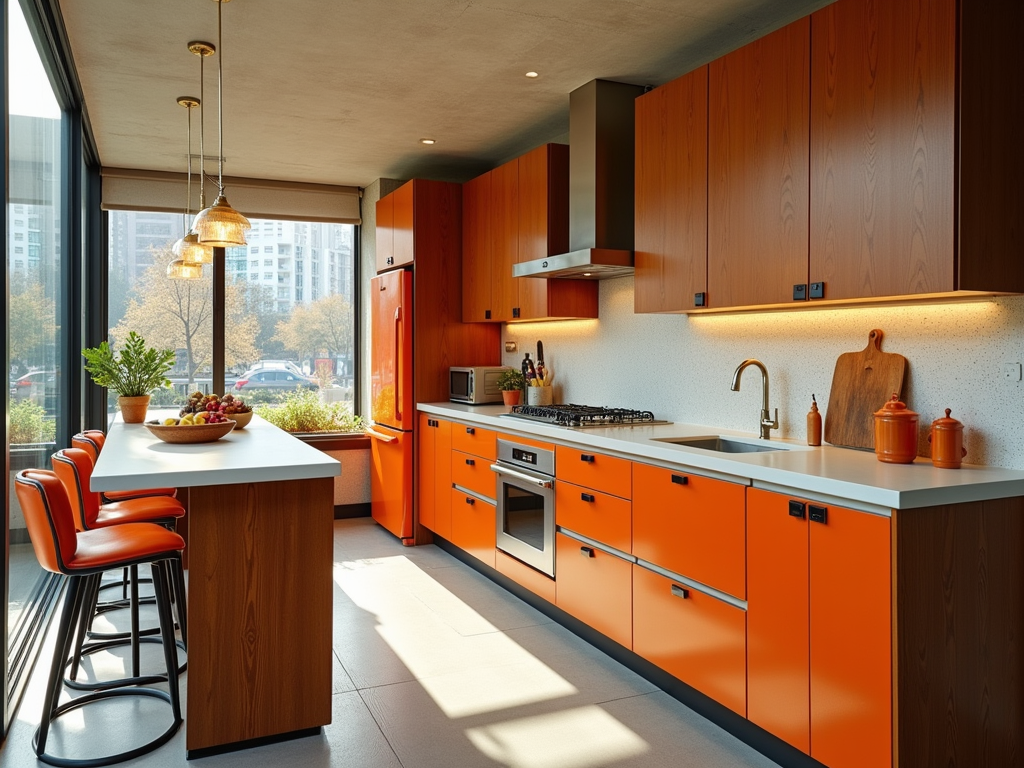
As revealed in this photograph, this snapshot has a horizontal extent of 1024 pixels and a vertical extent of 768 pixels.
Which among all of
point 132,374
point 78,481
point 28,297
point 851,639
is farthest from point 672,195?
point 132,374

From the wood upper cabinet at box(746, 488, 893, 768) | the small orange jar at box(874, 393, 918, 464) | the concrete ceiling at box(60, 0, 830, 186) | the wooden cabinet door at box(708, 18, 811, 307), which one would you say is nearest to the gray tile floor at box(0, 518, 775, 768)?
the wood upper cabinet at box(746, 488, 893, 768)

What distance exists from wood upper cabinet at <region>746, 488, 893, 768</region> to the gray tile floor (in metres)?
A: 0.30

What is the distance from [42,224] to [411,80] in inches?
73.4

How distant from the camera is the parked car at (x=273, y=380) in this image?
6332mm

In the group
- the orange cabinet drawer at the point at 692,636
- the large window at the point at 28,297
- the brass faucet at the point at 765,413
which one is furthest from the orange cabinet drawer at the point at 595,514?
the large window at the point at 28,297

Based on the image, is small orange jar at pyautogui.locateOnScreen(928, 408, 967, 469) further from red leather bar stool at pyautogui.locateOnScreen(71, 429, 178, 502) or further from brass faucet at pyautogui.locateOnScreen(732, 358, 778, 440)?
red leather bar stool at pyautogui.locateOnScreen(71, 429, 178, 502)

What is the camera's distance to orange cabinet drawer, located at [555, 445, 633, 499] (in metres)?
3.18

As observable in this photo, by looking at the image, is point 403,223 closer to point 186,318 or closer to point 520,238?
point 520,238

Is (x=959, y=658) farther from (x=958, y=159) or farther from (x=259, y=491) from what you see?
(x=259, y=491)

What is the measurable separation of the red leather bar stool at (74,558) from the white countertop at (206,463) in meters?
0.15

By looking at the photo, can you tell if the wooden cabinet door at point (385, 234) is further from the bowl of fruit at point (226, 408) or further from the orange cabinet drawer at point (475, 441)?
the bowl of fruit at point (226, 408)

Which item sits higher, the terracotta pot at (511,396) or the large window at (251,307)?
the large window at (251,307)

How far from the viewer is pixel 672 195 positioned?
11.1ft

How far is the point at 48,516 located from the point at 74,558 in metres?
0.19
